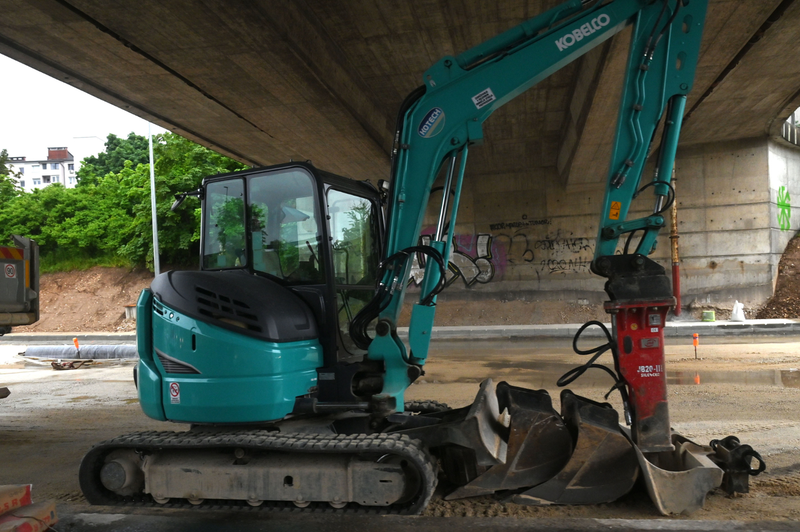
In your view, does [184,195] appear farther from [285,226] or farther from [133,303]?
[133,303]

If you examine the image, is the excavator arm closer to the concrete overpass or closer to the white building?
the concrete overpass

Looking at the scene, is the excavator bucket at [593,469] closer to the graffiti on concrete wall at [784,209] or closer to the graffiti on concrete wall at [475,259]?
the graffiti on concrete wall at [475,259]

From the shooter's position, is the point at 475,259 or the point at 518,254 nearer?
the point at 518,254

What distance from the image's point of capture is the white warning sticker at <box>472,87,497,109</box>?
4.36 meters

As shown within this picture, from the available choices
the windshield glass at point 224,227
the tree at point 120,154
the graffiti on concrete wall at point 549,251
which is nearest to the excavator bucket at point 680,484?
the windshield glass at point 224,227

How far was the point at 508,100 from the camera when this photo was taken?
4.23 m

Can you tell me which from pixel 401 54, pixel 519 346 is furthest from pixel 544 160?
pixel 401 54

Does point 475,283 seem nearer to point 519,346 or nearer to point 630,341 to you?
point 519,346

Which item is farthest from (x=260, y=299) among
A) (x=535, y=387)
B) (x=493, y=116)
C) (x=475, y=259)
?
(x=475, y=259)

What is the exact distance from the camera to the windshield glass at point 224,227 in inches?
188

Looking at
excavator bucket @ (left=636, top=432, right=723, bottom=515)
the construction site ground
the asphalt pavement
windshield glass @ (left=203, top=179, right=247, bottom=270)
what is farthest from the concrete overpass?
excavator bucket @ (left=636, top=432, right=723, bottom=515)

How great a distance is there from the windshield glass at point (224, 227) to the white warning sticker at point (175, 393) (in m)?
1.04

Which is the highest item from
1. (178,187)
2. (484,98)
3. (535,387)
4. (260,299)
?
(178,187)

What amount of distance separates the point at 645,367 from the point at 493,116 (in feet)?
40.4
